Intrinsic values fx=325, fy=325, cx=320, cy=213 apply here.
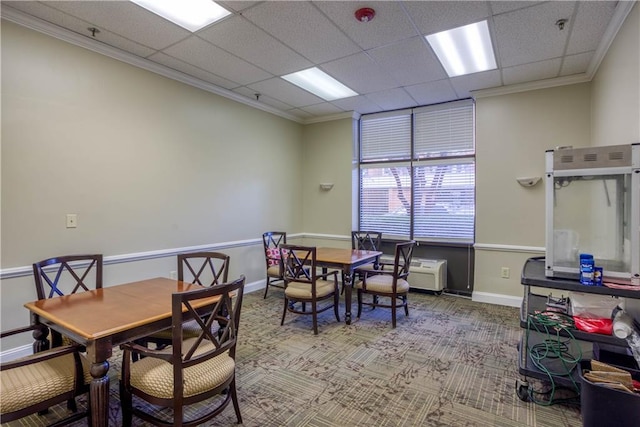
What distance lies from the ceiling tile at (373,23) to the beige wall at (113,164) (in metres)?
2.18

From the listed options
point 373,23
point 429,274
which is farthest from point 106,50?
point 429,274

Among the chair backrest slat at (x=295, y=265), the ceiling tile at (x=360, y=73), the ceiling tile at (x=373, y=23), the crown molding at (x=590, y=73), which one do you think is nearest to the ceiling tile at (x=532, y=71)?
the crown molding at (x=590, y=73)

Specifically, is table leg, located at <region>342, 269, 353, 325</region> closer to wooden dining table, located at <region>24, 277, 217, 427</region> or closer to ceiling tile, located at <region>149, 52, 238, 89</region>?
wooden dining table, located at <region>24, 277, 217, 427</region>

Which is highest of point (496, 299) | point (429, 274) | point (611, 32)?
point (611, 32)

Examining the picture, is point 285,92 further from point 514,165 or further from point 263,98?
point 514,165

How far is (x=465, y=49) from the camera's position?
3.28 meters

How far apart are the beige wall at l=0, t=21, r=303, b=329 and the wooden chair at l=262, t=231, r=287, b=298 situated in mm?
218

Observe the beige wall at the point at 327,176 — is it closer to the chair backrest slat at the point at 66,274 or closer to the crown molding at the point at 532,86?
the crown molding at the point at 532,86

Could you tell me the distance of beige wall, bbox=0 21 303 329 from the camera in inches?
106

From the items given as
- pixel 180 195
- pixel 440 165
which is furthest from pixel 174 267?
pixel 440 165

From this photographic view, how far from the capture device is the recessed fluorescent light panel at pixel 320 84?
393 cm

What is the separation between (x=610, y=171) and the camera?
2033mm

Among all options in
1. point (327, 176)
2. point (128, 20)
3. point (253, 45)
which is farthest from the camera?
point (327, 176)

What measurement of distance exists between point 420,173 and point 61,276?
4646 mm
